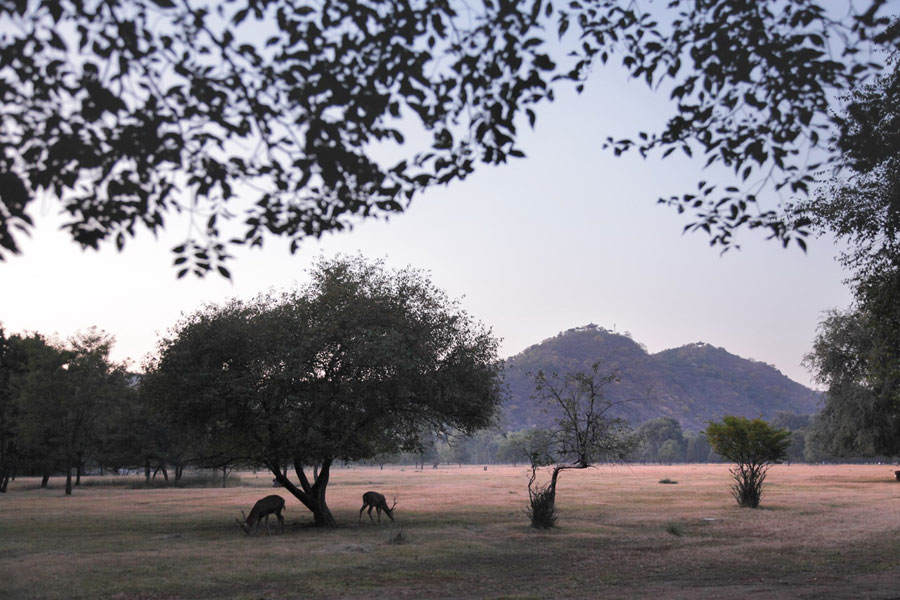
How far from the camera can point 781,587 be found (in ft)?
42.6

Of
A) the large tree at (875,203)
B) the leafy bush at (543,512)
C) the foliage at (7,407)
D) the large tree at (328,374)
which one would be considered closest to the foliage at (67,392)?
the foliage at (7,407)

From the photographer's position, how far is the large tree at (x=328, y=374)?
24078 mm

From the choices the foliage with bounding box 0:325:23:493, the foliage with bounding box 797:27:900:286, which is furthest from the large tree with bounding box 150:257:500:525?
the foliage with bounding box 0:325:23:493

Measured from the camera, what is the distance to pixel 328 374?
987 inches

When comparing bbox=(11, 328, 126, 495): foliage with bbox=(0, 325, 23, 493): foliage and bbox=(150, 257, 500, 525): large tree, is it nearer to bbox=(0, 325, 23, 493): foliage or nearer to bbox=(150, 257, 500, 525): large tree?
bbox=(0, 325, 23, 493): foliage

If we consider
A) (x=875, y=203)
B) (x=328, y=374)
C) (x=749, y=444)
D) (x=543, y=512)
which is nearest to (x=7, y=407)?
(x=328, y=374)

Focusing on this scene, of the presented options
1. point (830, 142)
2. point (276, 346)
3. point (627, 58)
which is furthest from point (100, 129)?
point (276, 346)

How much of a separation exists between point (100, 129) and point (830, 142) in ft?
31.5

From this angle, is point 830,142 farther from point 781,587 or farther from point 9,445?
point 9,445

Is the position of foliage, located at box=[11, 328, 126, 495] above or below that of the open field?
above

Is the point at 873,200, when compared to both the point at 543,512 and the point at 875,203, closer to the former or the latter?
the point at 875,203

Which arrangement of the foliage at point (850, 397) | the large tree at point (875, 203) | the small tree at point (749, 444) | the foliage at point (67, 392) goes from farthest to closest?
the foliage at point (67, 392)
the foliage at point (850, 397)
the small tree at point (749, 444)
the large tree at point (875, 203)

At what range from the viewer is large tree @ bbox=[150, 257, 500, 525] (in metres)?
24.1

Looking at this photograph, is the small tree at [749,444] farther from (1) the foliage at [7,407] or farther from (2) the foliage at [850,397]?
(1) the foliage at [7,407]
